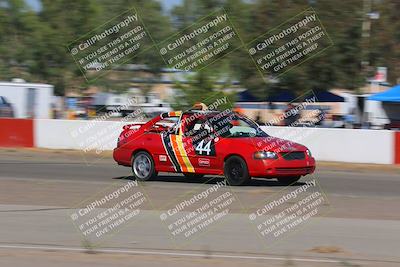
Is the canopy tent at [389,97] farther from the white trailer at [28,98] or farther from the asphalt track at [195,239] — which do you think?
the white trailer at [28,98]

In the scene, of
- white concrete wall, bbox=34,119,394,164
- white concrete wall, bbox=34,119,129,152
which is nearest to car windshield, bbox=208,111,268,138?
white concrete wall, bbox=34,119,394,164

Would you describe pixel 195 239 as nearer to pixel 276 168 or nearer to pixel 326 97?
pixel 276 168

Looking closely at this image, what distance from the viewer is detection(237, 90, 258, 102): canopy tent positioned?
32412mm

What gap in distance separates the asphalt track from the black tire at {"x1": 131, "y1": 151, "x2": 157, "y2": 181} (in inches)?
10.1

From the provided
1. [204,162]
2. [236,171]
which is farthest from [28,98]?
[236,171]

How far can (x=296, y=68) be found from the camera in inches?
1321

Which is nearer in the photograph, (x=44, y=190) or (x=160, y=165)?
(x=44, y=190)

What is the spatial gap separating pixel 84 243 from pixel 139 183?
664 centimetres

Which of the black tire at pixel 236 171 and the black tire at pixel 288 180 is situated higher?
the black tire at pixel 236 171

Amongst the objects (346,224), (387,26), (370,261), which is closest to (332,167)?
(346,224)

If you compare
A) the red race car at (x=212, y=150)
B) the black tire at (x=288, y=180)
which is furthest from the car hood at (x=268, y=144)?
the black tire at (x=288, y=180)

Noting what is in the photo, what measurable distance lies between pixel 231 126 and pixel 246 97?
62.2 ft

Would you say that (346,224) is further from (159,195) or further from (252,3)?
(252,3)

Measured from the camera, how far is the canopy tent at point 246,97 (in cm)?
3241
